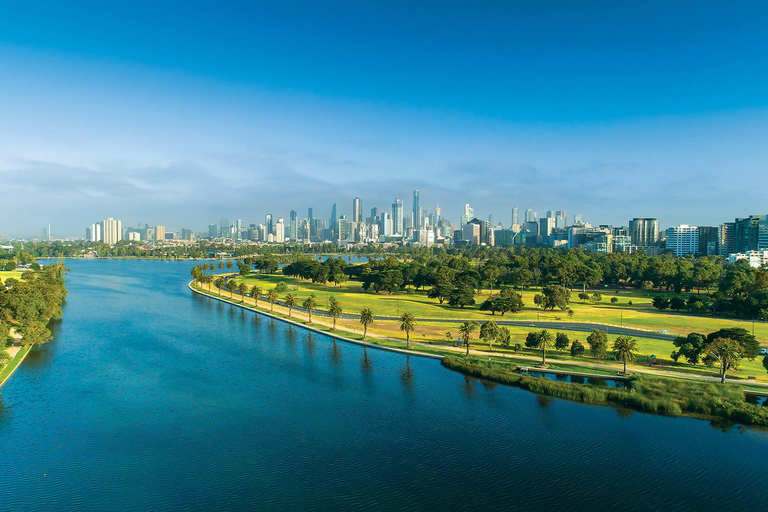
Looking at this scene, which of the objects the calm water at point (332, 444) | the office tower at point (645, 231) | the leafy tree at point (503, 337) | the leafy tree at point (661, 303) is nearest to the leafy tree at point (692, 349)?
the calm water at point (332, 444)

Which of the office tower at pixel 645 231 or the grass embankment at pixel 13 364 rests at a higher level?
the office tower at pixel 645 231

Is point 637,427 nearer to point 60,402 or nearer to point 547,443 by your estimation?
point 547,443

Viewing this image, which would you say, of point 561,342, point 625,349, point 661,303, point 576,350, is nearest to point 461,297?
point 661,303

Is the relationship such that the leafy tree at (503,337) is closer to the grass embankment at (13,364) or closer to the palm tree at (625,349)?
the palm tree at (625,349)

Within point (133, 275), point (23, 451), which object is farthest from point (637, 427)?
point (133, 275)

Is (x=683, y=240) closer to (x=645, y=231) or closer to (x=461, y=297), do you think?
(x=645, y=231)

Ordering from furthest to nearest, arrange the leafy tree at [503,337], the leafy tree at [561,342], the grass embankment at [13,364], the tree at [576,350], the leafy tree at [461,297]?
1. the leafy tree at [461,297]
2. the leafy tree at [503,337]
3. the leafy tree at [561,342]
4. the tree at [576,350]
5. the grass embankment at [13,364]
